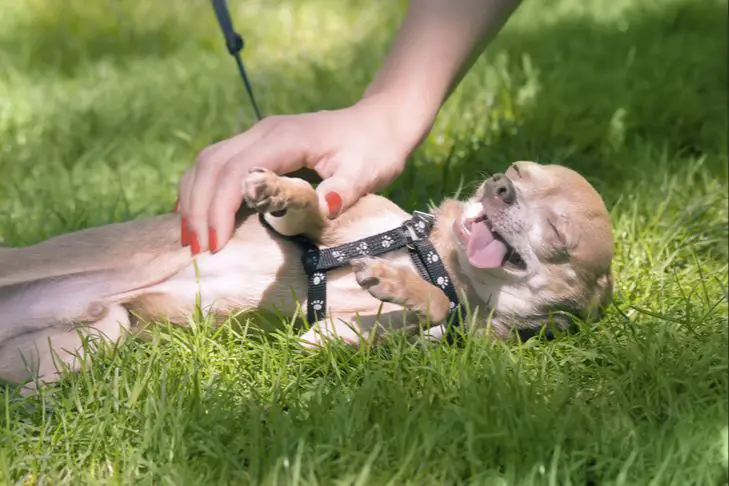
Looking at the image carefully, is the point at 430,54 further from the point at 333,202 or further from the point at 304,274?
the point at 304,274

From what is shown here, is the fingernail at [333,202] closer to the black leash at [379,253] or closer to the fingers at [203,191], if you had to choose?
the black leash at [379,253]

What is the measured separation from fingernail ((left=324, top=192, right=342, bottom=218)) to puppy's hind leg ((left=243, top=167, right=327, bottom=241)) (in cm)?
3

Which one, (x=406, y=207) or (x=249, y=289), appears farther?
(x=406, y=207)

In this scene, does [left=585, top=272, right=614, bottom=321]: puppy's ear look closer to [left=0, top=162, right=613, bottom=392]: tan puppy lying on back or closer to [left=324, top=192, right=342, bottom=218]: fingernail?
[left=0, top=162, right=613, bottom=392]: tan puppy lying on back

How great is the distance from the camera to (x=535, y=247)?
257cm

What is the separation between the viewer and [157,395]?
2293 mm

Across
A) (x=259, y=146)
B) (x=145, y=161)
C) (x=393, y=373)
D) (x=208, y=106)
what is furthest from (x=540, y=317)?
(x=208, y=106)

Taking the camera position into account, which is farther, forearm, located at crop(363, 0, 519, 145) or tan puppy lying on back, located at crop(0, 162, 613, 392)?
forearm, located at crop(363, 0, 519, 145)

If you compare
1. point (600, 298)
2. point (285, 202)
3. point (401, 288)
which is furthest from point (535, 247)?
point (285, 202)

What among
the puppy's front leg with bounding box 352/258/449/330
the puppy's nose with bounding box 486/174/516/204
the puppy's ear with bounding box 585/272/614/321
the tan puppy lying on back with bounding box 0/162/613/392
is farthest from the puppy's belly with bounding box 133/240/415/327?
the puppy's ear with bounding box 585/272/614/321

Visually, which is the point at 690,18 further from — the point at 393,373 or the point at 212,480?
the point at 212,480

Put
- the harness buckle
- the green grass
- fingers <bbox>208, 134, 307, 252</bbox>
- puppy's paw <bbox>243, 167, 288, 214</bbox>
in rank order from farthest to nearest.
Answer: the harness buckle → fingers <bbox>208, 134, 307, 252</bbox> → puppy's paw <bbox>243, 167, 288, 214</bbox> → the green grass

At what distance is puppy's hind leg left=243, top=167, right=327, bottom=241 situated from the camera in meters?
2.37

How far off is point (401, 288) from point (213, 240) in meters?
0.50
